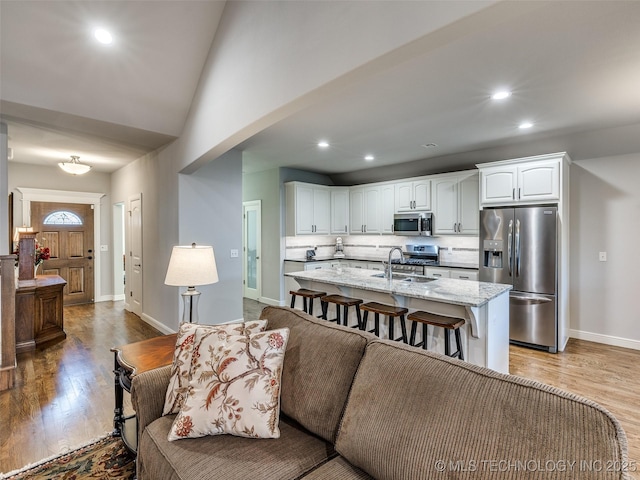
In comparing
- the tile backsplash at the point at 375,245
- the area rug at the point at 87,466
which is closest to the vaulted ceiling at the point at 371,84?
the tile backsplash at the point at 375,245

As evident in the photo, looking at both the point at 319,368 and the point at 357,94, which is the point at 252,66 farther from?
the point at 319,368

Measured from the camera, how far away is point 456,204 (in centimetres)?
516

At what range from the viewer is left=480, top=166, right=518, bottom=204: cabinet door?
426 centimetres

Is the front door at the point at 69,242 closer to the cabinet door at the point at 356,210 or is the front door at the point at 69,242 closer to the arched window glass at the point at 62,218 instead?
the arched window glass at the point at 62,218

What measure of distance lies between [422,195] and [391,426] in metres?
4.83

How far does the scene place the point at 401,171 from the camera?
610 centimetres

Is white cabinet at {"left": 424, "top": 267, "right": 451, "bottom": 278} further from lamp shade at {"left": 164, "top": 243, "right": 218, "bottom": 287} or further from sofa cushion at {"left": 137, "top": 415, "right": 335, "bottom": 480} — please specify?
sofa cushion at {"left": 137, "top": 415, "right": 335, "bottom": 480}

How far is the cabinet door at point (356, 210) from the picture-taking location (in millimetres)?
6539

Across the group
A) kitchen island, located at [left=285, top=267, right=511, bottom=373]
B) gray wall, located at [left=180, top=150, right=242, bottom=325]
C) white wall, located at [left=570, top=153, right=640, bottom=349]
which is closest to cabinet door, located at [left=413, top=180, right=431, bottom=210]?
white wall, located at [left=570, top=153, right=640, bottom=349]

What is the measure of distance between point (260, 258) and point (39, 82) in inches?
172

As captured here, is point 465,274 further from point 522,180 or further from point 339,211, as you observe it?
point 339,211

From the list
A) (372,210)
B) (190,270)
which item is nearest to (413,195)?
(372,210)

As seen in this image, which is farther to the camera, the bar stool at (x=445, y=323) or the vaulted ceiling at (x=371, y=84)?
the bar stool at (x=445, y=323)

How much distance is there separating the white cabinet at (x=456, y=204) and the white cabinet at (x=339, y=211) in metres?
1.91
